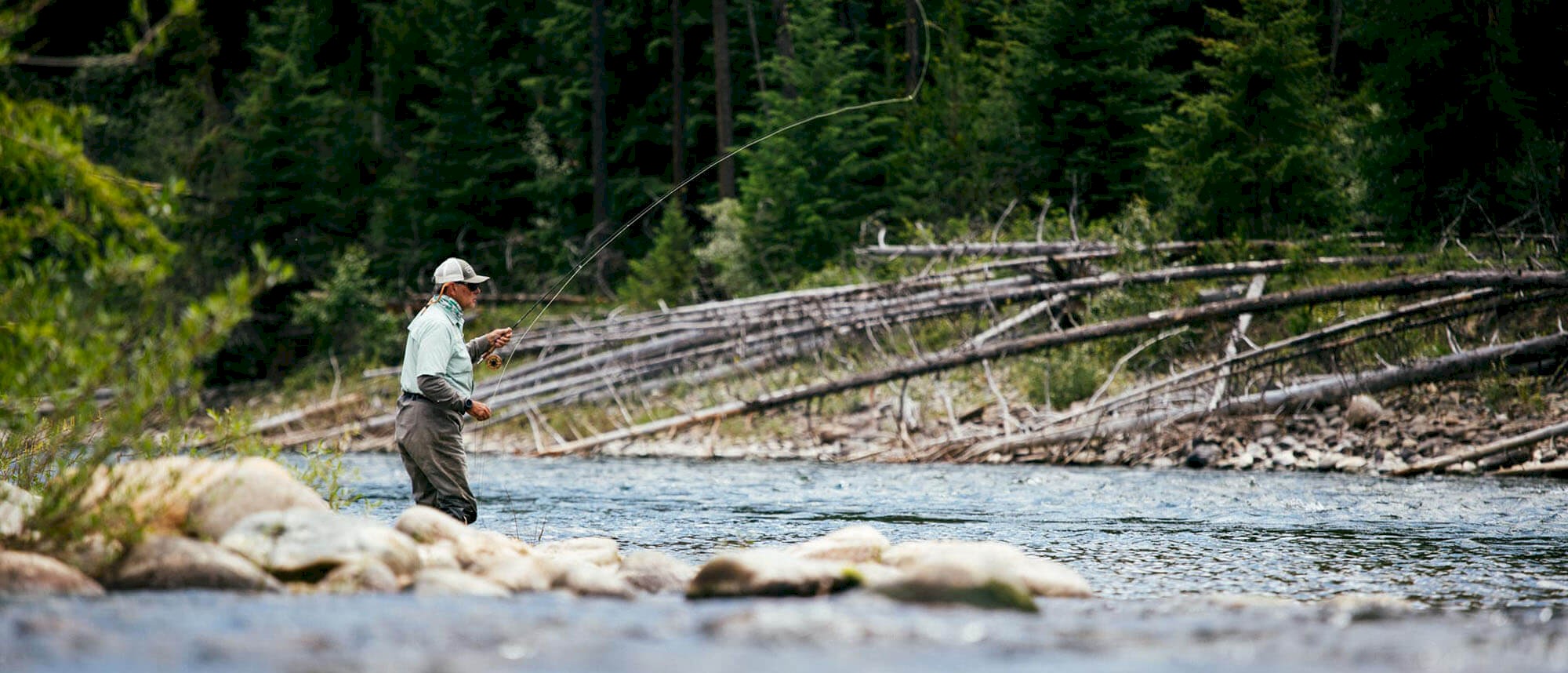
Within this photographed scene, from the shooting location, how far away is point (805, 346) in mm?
17281

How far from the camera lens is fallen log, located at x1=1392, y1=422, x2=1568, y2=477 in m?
11.2

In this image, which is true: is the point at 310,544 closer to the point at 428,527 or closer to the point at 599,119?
the point at 428,527

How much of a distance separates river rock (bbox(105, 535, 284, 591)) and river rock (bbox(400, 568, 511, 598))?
513 millimetres

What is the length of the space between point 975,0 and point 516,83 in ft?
37.4

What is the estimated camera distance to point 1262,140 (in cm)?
1684

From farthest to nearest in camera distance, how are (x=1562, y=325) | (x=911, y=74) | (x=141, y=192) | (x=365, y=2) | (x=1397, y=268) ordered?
(x=365, y=2) → (x=911, y=74) → (x=1397, y=268) → (x=1562, y=325) → (x=141, y=192)

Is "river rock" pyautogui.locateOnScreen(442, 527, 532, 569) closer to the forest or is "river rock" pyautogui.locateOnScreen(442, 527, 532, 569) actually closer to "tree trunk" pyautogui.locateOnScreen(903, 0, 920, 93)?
the forest

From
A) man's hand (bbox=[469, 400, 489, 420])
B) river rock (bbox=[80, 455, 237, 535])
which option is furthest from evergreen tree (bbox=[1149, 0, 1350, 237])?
river rock (bbox=[80, 455, 237, 535])

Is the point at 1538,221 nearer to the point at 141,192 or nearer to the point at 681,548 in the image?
the point at 681,548

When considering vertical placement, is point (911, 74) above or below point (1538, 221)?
above

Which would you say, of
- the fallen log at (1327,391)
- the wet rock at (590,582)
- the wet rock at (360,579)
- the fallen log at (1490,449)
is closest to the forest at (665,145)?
the wet rock at (360,579)

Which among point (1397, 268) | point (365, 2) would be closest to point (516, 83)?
point (365, 2)

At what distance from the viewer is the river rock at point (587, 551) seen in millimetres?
6906

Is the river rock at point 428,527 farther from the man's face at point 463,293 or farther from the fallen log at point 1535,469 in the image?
the fallen log at point 1535,469
